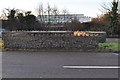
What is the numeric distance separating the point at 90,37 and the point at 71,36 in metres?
1.23

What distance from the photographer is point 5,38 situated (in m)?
21.4

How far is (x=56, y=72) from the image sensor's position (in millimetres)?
11469

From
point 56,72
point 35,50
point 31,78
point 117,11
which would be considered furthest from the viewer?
point 117,11

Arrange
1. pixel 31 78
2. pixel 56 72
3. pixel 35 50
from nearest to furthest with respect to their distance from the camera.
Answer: pixel 31 78
pixel 56 72
pixel 35 50

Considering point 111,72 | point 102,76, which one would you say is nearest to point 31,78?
point 102,76

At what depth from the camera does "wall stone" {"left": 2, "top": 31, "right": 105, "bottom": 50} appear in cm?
2134

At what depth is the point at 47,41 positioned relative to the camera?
2141 centimetres

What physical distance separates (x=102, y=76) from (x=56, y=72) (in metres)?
1.69

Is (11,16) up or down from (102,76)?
up

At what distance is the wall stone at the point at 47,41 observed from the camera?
840 inches

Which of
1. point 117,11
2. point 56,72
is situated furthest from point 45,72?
point 117,11

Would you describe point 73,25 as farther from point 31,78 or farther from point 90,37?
point 31,78

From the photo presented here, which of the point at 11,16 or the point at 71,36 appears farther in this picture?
the point at 11,16

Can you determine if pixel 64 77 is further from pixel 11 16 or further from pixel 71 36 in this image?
pixel 11 16
